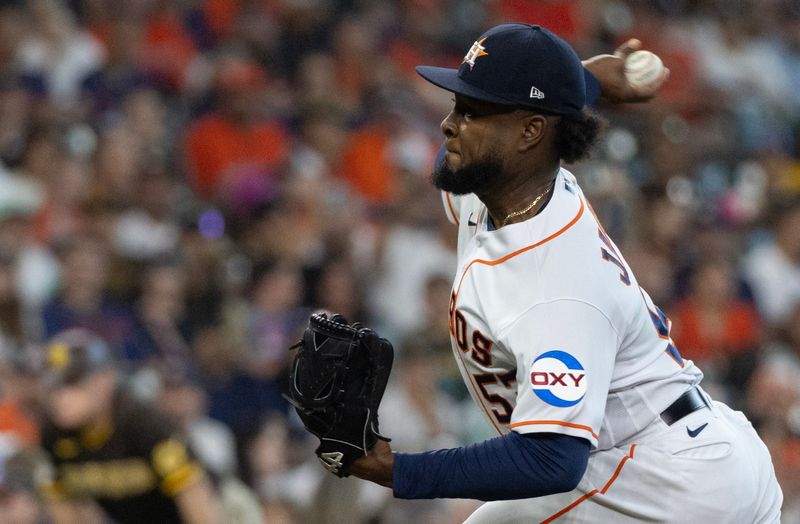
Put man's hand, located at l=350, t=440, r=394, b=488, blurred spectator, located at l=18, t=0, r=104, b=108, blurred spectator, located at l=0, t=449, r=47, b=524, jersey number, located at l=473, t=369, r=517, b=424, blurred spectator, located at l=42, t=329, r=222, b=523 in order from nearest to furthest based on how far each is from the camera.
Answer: man's hand, located at l=350, t=440, r=394, b=488 < jersey number, located at l=473, t=369, r=517, b=424 < blurred spectator, located at l=0, t=449, r=47, b=524 < blurred spectator, located at l=42, t=329, r=222, b=523 < blurred spectator, located at l=18, t=0, r=104, b=108

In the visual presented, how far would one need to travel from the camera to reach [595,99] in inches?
149

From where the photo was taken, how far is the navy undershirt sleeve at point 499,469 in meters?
2.89

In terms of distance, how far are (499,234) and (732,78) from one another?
10054 millimetres

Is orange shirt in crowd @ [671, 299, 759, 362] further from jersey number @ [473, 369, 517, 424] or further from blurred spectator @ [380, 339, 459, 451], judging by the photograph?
jersey number @ [473, 369, 517, 424]

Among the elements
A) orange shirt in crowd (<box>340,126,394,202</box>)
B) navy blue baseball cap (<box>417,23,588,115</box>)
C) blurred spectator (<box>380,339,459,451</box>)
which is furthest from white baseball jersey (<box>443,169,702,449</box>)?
orange shirt in crowd (<box>340,126,394,202</box>)

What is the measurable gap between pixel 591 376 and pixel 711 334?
5757mm

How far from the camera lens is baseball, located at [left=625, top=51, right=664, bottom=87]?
3.88 meters

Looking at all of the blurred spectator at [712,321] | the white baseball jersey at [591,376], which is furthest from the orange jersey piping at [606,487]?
the blurred spectator at [712,321]

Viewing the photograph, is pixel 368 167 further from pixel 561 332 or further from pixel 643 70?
pixel 561 332

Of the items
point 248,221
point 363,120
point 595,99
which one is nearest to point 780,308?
point 363,120

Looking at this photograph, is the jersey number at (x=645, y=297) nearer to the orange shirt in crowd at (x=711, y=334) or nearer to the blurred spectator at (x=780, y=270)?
the orange shirt in crowd at (x=711, y=334)

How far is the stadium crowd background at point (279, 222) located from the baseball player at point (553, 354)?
2291 mm

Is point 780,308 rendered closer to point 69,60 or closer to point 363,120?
point 363,120

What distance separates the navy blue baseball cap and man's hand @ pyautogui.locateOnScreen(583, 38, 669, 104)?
28.8 inches
